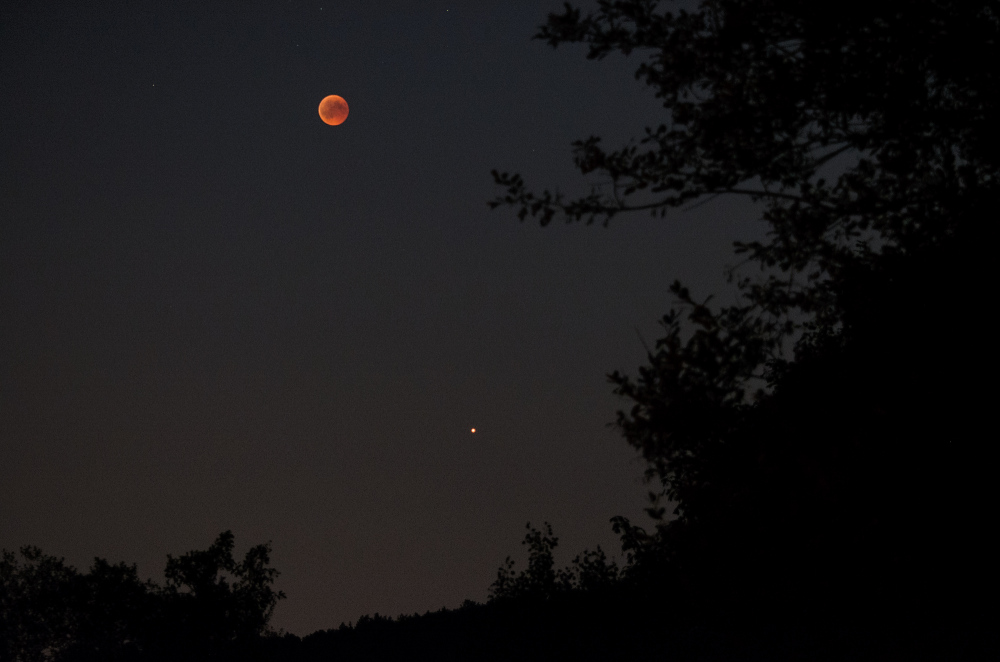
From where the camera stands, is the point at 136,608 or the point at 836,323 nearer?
the point at 836,323

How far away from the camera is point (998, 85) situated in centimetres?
1026

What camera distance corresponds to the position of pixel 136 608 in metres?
52.6

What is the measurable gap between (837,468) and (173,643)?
49.3m

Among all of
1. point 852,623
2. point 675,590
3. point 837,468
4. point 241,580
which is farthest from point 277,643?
point 837,468

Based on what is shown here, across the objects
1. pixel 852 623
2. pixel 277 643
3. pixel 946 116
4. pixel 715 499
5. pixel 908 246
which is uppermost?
pixel 277 643

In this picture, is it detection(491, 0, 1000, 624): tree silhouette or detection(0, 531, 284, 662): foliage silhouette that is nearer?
detection(491, 0, 1000, 624): tree silhouette

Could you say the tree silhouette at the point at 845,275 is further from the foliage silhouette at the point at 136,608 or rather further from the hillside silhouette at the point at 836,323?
the foliage silhouette at the point at 136,608

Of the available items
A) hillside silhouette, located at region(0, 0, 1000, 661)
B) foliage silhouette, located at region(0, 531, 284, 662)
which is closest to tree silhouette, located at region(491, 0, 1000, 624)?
hillside silhouette, located at region(0, 0, 1000, 661)

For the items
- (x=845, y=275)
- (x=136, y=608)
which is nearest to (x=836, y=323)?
(x=845, y=275)

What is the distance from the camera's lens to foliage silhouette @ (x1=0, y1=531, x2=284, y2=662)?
50031mm

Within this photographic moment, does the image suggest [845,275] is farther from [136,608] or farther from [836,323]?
[136,608]

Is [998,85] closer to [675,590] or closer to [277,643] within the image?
[675,590]

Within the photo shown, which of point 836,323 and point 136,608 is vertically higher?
point 136,608

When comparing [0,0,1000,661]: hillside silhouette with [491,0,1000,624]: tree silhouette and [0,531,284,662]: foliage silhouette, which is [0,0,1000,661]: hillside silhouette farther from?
[0,531,284,662]: foliage silhouette
